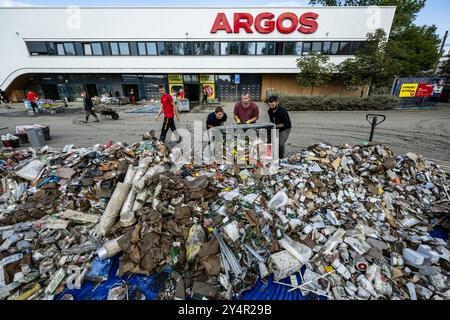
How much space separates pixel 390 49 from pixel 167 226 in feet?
62.0

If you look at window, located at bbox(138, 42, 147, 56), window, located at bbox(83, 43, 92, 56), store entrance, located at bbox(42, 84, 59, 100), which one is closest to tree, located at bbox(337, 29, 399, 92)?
window, located at bbox(138, 42, 147, 56)

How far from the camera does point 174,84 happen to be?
1908cm

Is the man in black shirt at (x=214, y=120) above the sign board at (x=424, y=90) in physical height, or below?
below

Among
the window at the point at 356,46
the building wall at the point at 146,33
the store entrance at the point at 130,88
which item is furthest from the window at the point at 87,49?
the window at the point at 356,46

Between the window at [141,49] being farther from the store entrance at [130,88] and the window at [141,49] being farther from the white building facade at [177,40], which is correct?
the store entrance at [130,88]

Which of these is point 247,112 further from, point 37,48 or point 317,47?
point 37,48

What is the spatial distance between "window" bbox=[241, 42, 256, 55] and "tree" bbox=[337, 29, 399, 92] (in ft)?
24.5

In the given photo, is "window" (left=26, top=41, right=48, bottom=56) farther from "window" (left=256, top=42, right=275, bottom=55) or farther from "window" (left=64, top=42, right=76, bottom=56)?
"window" (left=256, top=42, right=275, bottom=55)

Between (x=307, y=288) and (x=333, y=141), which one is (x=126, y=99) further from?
(x=307, y=288)

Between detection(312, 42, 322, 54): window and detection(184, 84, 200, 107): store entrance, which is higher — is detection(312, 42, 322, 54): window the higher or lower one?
the higher one

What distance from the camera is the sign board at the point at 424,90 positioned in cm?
1395

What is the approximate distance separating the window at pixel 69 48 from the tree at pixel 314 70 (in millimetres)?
20298

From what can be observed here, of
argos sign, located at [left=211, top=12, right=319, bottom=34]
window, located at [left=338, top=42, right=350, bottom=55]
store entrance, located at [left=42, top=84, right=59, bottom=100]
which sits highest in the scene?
argos sign, located at [left=211, top=12, right=319, bottom=34]

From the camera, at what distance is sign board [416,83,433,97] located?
1395cm
